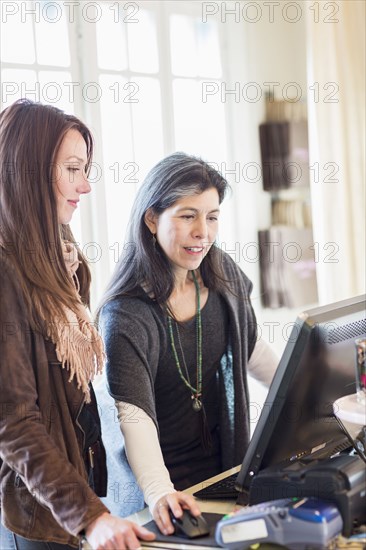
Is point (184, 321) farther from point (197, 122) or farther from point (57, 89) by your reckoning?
point (197, 122)

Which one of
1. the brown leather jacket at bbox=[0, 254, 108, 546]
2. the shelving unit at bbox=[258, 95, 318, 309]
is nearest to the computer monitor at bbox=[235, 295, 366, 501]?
the brown leather jacket at bbox=[0, 254, 108, 546]

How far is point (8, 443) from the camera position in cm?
129

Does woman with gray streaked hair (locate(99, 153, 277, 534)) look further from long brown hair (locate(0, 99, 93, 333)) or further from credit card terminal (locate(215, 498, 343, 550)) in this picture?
credit card terminal (locate(215, 498, 343, 550))

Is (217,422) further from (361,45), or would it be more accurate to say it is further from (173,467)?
(361,45)

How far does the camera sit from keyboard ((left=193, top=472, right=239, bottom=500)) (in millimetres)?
1440

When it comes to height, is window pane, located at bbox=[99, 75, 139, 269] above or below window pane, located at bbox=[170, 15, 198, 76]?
below

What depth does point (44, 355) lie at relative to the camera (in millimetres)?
1376

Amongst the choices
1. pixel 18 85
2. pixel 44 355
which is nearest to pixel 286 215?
pixel 18 85

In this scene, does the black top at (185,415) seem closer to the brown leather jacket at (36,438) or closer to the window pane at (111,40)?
the brown leather jacket at (36,438)

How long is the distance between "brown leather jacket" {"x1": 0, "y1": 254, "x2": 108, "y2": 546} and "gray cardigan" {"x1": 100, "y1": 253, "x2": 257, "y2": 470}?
0.54 ft

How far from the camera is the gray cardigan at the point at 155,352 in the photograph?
5.18 feet

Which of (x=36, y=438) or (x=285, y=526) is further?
(x=36, y=438)

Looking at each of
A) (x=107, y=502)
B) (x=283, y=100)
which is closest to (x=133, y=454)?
(x=107, y=502)

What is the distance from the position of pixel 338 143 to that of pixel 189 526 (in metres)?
2.43
